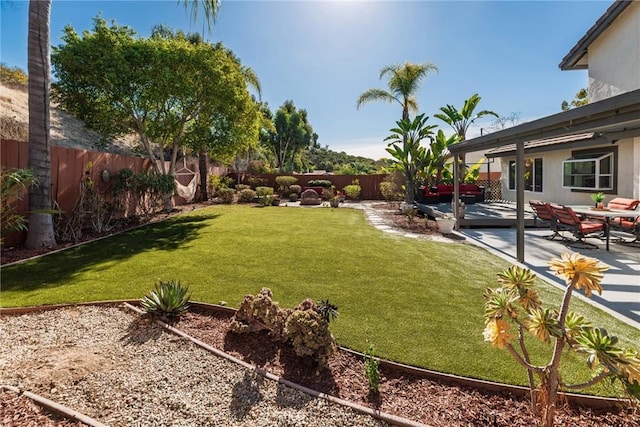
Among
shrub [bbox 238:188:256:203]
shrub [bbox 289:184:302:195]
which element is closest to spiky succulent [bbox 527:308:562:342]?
shrub [bbox 238:188:256:203]

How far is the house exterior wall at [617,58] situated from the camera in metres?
10.1

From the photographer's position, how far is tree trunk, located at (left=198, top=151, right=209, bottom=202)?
17.9 meters

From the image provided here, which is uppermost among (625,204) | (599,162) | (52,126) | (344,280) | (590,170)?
(52,126)

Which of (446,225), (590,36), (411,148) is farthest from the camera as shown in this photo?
(411,148)

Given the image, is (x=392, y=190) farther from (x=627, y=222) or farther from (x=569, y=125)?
(x=569, y=125)

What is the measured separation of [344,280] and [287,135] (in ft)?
123

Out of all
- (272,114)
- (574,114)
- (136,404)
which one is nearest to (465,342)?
(136,404)

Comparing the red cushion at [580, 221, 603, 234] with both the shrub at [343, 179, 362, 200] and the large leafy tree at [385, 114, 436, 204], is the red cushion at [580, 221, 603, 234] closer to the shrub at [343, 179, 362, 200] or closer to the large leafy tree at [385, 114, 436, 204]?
the large leafy tree at [385, 114, 436, 204]

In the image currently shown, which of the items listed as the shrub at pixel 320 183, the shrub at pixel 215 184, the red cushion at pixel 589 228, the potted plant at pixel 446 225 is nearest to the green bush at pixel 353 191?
the shrub at pixel 320 183

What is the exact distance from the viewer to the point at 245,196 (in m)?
18.9

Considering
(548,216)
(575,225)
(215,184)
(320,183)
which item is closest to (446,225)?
(548,216)

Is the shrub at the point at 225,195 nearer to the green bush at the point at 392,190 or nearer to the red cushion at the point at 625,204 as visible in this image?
the green bush at the point at 392,190

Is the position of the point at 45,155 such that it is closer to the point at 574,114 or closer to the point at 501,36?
the point at 574,114

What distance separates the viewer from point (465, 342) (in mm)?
3361
